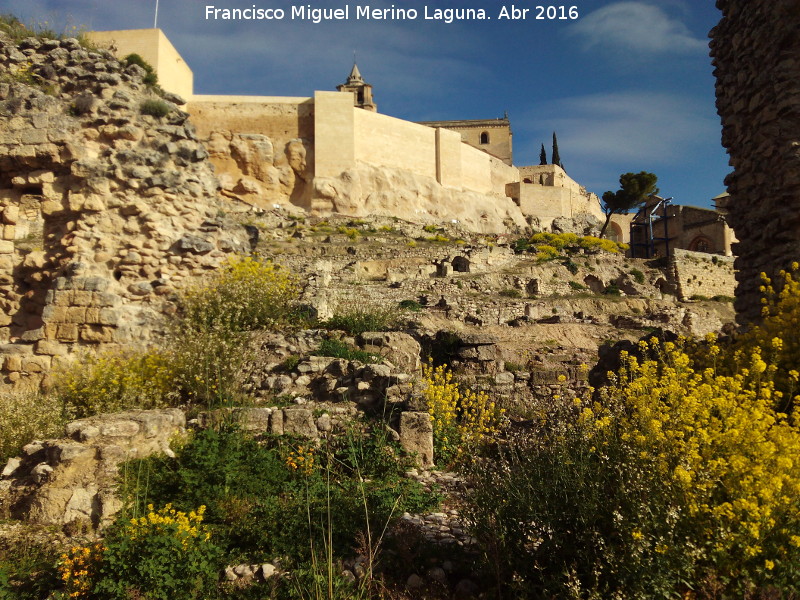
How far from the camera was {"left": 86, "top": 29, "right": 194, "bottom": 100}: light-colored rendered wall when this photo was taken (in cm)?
2416

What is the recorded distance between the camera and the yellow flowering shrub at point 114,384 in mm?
6941

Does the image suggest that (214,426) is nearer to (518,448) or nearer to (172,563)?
(172,563)

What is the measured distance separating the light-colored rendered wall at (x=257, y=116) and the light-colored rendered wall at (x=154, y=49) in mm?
5362

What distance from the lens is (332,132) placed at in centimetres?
3619

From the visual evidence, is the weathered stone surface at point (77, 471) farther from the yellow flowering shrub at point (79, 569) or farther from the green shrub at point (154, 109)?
the green shrub at point (154, 109)

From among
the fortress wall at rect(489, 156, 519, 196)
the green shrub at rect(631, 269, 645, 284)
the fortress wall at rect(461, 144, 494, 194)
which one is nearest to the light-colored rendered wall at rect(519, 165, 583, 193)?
the fortress wall at rect(489, 156, 519, 196)

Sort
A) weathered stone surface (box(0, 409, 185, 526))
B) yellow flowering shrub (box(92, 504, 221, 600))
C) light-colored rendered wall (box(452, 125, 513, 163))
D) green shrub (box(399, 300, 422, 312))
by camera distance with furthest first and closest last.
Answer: light-colored rendered wall (box(452, 125, 513, 163)), green shrub (box(399, 300, 422, 312)), weathered stone surface (box(0, 409, 185, 526)), yellow flowering shrub (box(92, 504, 221, 600))

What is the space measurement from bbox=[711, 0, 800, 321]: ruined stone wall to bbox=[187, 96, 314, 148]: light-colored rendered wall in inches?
1219

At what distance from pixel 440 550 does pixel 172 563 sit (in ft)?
5.55

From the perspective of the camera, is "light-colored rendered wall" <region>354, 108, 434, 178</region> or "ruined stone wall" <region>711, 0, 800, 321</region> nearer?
"ruined stone wall" <region>711, 0, 800, 321</region>

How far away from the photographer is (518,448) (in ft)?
15.3

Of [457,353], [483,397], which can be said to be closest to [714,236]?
[457,353]

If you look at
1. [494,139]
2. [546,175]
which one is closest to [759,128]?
[546,175]

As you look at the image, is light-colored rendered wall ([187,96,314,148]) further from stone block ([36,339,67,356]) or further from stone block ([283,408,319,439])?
stone block ([283,408,319,439])
